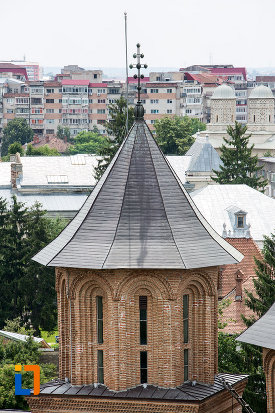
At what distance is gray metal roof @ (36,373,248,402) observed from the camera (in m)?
35.4

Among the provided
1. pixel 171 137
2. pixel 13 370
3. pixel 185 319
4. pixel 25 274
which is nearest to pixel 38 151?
pixel 171 137

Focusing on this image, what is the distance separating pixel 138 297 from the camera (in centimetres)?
3622

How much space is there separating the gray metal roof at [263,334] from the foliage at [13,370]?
54.1ft

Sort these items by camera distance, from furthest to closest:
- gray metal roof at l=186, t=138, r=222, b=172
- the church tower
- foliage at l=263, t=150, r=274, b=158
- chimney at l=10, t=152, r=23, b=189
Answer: foliage at l=263, t=150, r=274, b=158 → gray metal roof at l=186, t=138, r=222, b=172 → chimney at l=10, t=152, r=23, b=189 → the church tower

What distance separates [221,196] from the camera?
88.2 m

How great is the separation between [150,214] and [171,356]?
12.9 feet

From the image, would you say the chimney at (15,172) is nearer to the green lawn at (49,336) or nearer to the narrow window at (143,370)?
the green lawn at (49,336)

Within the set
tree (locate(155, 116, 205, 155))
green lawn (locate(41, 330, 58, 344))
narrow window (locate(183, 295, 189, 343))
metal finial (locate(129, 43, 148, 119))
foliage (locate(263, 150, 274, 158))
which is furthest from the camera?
tree (locate(155, 116, 205, 155))

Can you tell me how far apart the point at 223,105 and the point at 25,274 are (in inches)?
2877

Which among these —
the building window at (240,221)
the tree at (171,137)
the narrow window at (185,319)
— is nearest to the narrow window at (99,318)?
the narrow window at (185,319)

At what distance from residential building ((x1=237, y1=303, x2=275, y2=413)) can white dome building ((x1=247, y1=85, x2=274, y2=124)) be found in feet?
405

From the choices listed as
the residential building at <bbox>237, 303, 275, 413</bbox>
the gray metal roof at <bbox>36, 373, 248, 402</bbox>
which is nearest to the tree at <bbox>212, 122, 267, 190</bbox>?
the gray metal roof at <bbox>36, 373, 248, 402</bbox>

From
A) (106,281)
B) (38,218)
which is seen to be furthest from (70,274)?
(38,218)

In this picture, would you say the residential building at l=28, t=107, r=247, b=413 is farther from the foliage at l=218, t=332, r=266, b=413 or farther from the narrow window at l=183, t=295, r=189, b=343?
the foliage at l=218, t=332, r=266, b=413
